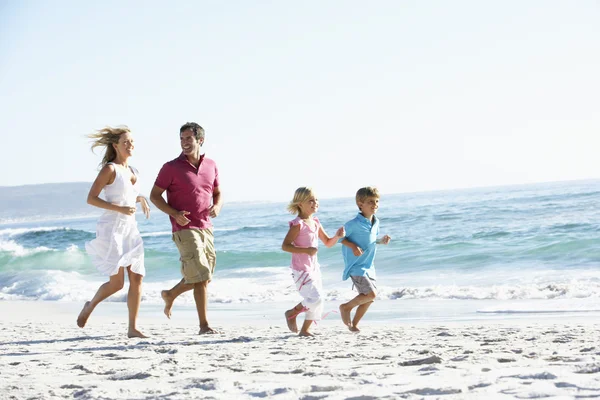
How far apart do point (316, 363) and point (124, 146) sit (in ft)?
8.38

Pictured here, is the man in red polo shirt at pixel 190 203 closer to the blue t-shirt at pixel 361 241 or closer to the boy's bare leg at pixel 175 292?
the boy's bare leg at pixel 175 292

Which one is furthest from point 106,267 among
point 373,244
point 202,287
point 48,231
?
point 48,231

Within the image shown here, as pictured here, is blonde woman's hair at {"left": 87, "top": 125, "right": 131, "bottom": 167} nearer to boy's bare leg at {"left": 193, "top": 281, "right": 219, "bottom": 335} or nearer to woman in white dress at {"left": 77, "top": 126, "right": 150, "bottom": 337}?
woman in white dress at {"left": 77, "top": 126, "right": 150, "bottom": 337}

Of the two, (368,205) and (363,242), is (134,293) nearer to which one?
(363,242)

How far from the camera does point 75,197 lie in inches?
5463

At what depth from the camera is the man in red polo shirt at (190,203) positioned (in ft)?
19.4

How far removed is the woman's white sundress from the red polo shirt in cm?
32

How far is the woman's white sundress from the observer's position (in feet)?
18.8

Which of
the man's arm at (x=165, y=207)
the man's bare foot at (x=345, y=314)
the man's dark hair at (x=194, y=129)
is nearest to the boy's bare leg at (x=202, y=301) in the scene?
the man's arm at (x=165, y=207)

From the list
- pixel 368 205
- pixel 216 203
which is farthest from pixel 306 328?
pixel 216 203

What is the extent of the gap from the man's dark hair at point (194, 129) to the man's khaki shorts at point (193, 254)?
2.59ft

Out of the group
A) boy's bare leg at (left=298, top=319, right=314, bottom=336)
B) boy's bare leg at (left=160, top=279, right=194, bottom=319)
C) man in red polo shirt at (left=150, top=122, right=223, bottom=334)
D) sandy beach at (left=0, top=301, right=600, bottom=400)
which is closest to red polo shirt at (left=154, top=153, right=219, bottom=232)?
man in red polo shirt at (left=150, top=122, right=223, bottom=334)

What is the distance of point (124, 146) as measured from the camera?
5852 millimetres

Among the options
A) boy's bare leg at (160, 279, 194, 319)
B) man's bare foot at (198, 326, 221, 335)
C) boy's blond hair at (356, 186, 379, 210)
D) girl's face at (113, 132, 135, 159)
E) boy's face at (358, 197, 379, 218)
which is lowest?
man's bare foot at (198, 326, 221, 335)
